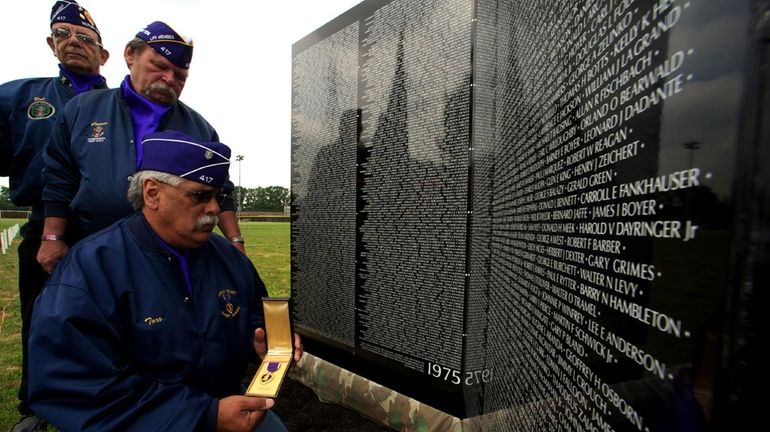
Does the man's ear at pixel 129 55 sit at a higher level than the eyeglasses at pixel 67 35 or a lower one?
lower

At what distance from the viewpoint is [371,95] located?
3584 millimetres

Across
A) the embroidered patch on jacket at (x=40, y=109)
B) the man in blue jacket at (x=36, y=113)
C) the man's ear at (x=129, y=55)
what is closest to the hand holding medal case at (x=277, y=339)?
the man's ear at (x=129, y=55)

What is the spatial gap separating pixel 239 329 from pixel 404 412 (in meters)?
1.73

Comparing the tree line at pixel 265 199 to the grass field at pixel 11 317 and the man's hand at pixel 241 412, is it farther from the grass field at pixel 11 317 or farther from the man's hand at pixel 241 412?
the man's hand at pixel 241 412

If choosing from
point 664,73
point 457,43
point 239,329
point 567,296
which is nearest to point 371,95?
point 457,43

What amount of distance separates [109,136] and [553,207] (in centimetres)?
269

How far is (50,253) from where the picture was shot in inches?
114

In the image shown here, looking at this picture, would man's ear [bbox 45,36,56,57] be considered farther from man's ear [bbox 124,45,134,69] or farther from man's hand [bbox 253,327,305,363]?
man's hand [bbox 253,327,305,363]

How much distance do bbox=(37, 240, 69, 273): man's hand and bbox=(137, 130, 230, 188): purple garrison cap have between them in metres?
1.34

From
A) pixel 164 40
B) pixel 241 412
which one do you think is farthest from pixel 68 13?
pixel 241 412

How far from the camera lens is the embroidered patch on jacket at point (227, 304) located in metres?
2.20

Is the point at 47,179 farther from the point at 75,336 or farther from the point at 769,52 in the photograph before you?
the point at 769,52

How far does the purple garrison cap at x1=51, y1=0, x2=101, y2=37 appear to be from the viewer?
321cm

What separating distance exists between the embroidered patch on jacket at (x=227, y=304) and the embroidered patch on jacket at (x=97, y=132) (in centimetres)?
139
